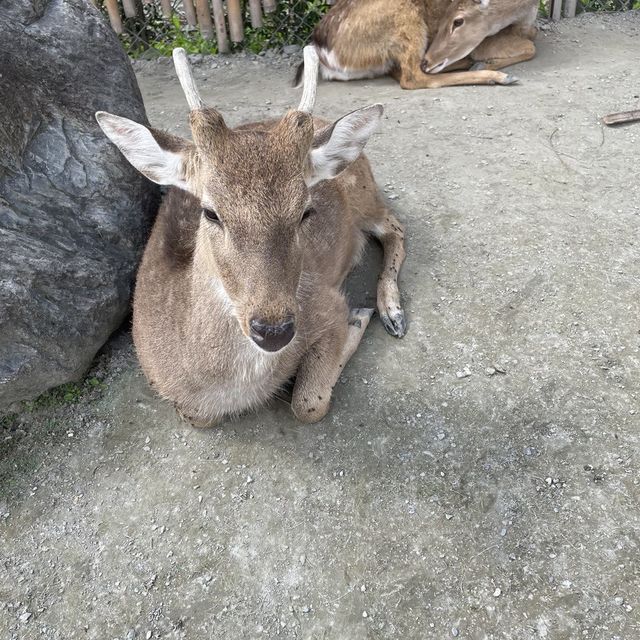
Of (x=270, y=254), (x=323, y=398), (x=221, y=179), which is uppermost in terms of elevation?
(x=221, y=179)

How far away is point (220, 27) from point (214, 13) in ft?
0.54

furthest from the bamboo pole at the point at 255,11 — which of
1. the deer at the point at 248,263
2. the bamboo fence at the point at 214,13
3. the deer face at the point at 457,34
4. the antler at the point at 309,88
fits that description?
the antler at the point at 309,88

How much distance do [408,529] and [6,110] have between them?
9.68 ft

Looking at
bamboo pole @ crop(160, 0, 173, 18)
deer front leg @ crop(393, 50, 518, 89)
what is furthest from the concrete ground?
bamboo pole @ crop(160, 0, 173, 18)

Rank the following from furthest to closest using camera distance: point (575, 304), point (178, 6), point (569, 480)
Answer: point (178, 6)
point (575, 304)
point (569, 480)

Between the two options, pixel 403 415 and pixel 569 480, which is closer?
pixel 569 480

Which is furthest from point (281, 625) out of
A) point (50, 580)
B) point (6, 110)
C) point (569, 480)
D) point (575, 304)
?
point (6, 110)

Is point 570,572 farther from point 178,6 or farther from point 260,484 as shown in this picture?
point 178,6

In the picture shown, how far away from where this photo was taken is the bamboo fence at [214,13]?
7.50 m

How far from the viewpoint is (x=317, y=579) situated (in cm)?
283

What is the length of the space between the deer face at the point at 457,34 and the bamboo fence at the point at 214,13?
6.81ft

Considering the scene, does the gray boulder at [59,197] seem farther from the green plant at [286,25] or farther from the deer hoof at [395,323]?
the green plant at [286,25]

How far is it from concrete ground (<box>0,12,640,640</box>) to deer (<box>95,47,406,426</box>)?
0.72 feet

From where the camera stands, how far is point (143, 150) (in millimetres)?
2855
